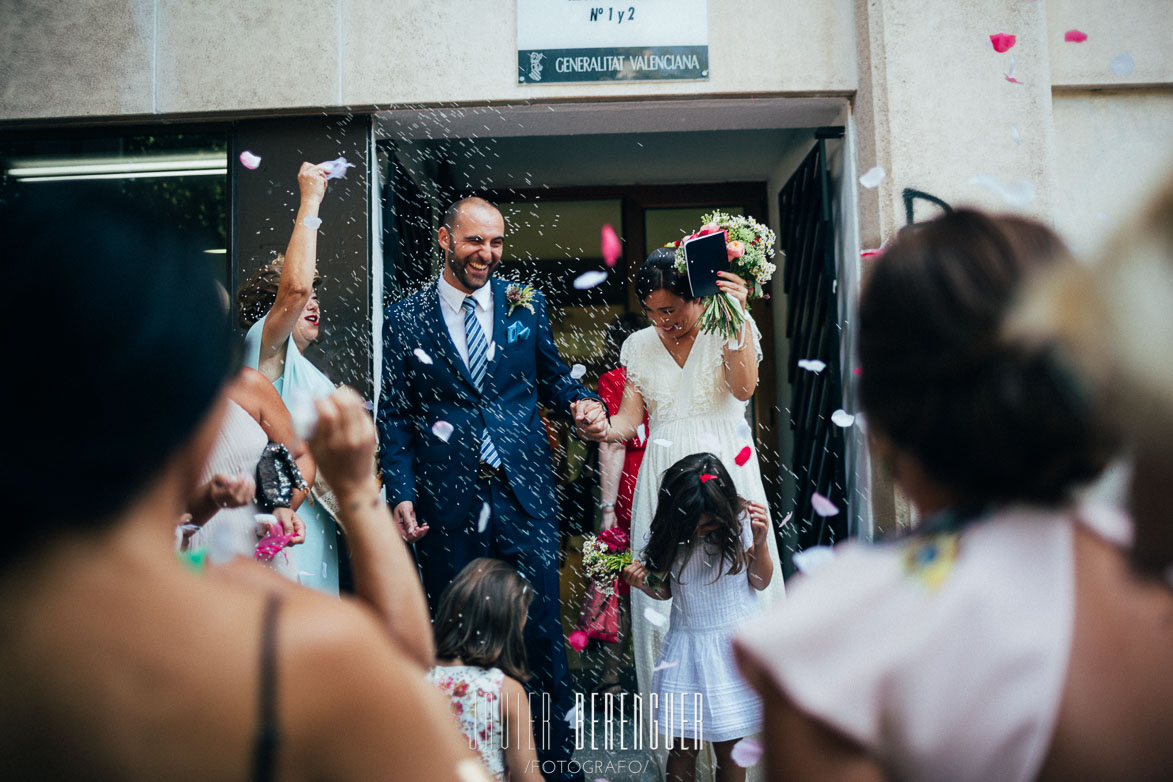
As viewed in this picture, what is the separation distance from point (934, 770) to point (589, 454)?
501cm

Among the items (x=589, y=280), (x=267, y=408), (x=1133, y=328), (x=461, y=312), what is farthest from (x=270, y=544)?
(x=589, y=280)

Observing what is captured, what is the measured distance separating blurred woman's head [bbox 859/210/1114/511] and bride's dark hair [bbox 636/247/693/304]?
120 inches

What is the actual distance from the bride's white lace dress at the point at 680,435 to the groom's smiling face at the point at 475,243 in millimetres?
878

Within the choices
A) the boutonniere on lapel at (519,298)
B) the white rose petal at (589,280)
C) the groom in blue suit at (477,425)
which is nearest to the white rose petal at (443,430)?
the groom in blue suit at (477,425)

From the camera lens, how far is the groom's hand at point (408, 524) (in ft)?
12.3

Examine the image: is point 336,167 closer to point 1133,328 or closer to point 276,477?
point 276,477

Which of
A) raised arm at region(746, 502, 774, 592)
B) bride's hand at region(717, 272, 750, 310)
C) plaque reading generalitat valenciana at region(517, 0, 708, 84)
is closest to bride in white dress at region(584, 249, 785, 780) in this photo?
bride's hand at region(717, 272, 750, 310)

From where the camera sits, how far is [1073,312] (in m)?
0.84

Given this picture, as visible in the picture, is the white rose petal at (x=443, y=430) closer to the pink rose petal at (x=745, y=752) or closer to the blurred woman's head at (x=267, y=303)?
the blurred woman's head at (x=267, y=303)

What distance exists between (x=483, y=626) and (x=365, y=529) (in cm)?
154

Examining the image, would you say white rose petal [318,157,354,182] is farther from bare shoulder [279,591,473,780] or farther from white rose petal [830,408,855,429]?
bare shoulder [279,591,473,780]

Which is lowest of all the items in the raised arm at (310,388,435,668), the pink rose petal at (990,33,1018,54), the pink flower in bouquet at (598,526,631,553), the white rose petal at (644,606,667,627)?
the white rose petal at (644,606,667,627)

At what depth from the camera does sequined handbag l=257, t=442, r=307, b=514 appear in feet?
9.61

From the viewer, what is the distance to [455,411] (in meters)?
3.97
